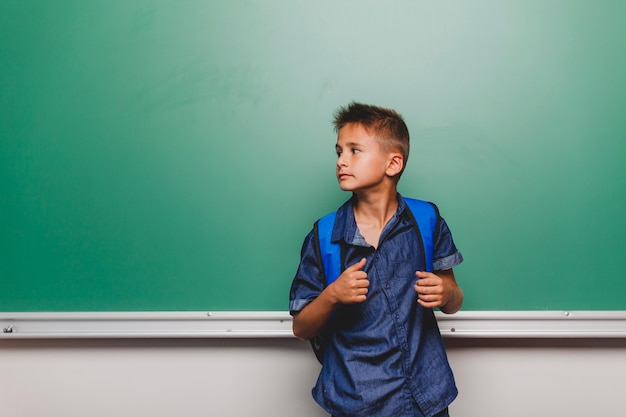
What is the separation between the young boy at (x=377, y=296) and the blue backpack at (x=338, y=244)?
0.01 metres

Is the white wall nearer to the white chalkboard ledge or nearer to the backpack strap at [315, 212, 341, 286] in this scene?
the white chalkboard ledge

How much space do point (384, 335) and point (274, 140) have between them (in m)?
0.65

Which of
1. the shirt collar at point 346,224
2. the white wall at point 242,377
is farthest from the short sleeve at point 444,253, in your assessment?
the white wall at point 242,377

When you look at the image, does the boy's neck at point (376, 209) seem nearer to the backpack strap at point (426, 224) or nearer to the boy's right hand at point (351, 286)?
the backpack strap at point (426, 224)

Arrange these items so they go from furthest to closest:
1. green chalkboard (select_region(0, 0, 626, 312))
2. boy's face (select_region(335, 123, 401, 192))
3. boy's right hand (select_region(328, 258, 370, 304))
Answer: green chalkboard (select_region(0, 0, 626, 312))
boy's face (select_region(335, 123, 401, 192))
boy's right hand (select_region(328, 258, 370, 304))

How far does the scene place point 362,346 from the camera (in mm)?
1036

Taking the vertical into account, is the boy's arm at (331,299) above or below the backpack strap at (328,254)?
below

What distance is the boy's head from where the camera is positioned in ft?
3.58

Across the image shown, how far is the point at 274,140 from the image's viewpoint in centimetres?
140

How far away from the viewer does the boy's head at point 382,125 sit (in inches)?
42.9

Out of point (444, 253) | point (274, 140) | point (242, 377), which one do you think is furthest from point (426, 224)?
point (242, 377)

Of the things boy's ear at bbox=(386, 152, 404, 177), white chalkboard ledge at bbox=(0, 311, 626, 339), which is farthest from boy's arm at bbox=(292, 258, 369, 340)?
white chalkboard ledge at bbox=(0, 311, 626, 339)

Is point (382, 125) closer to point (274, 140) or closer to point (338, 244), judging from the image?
point (338, 244)

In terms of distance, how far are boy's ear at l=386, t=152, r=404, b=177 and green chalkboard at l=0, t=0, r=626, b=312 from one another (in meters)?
0.29
